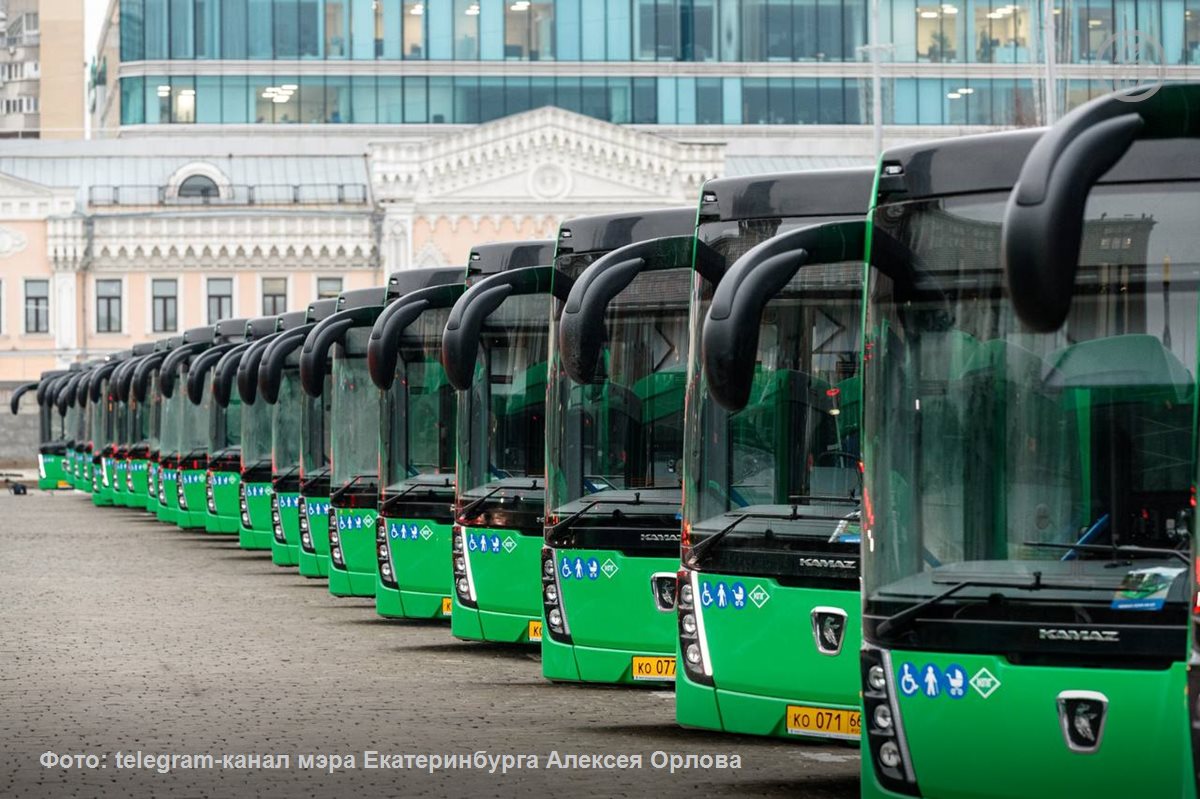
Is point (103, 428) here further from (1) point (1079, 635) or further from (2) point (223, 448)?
(1) point (1079, 635)

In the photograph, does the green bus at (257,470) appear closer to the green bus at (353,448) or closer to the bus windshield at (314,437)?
the bus windshield at (314,437)

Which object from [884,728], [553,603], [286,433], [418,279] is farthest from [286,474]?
[884,728]

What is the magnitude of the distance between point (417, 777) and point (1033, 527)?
376 centimetres

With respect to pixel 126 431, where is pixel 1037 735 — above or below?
below

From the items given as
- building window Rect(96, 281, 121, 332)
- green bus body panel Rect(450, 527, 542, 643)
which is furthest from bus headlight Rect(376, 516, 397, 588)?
building window Rect(96, 281, 121, 332)

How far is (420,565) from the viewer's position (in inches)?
731

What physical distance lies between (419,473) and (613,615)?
221 inches

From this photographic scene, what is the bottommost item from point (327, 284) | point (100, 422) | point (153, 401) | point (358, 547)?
point (358, 547)

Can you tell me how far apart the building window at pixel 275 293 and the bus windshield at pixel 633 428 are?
230 feet

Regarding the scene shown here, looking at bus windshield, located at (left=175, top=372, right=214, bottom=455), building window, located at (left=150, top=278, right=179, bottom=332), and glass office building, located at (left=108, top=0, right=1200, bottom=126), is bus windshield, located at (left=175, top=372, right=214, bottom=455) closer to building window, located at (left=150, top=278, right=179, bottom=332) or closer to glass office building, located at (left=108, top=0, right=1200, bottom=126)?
building window, located at (left=150, top=278, right=179, bottom=332)

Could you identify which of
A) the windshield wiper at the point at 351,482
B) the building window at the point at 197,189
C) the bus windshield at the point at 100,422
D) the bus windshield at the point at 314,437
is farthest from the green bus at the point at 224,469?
the building window at the point at 197,189

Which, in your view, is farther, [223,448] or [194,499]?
[194,499]

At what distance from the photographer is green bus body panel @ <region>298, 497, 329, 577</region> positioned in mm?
24188

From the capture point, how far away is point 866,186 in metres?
11.5
